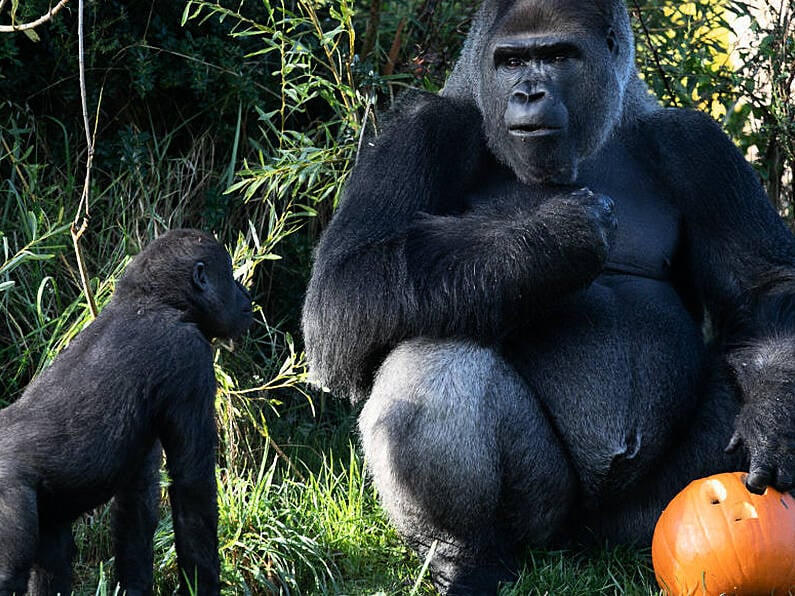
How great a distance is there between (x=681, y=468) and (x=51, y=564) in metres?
1.72

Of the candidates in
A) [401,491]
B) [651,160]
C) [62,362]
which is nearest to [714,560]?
[401,491]

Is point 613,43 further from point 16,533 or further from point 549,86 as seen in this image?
point 16,533

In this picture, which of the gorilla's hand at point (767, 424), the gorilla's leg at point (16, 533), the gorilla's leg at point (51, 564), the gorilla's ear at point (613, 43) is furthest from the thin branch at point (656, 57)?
the gorilla's leg at point (16, 533)

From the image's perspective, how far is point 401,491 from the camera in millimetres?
3258

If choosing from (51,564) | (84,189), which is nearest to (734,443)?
(51,564)

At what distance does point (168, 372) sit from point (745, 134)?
3041 mm

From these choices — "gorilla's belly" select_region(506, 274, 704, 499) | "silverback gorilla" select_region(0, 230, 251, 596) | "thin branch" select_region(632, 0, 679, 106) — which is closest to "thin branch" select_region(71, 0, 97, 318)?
Answer: "silverback gorilla" select_region(0, 230, 251, 596)

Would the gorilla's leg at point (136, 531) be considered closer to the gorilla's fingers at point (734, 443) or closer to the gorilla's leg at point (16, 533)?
the gorilla's leg at point (16, 533)

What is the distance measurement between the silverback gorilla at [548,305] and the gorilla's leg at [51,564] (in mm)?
825

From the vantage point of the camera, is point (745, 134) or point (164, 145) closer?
point (164, 145)

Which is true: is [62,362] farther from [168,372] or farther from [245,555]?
[245,555]

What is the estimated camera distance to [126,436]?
9.48 ft

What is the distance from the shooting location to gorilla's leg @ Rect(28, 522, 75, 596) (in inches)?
116

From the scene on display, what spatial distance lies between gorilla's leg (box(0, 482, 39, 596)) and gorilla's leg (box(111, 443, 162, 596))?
0.41 m
